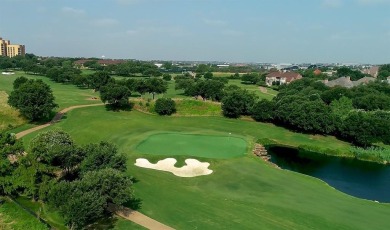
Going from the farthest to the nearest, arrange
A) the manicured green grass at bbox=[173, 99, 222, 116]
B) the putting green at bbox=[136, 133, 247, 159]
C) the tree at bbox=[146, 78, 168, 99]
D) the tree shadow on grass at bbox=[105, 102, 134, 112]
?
the tree at bbox=[146, 78, 168, 99]
the manicured green grass at bbox=[173, 99, 222, 116]
the tree shadow on grass at bbox=[105, 102, 134, 112]
the putting green at bbox=[136, 133, 247, 159]

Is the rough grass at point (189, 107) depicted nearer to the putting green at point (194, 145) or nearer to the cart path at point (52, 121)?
the cart path at point (52, 121)

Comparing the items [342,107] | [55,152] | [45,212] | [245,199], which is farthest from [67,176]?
[342,107]

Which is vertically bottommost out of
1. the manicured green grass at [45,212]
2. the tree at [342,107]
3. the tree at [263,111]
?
the manicured green grass at [45,212]

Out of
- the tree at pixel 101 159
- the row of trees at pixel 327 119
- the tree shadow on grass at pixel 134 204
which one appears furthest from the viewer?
the row of trees at pixel 327 119

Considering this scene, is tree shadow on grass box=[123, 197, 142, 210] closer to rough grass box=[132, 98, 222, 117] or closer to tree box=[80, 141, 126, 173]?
tree box=[80, 141, 126, 173]

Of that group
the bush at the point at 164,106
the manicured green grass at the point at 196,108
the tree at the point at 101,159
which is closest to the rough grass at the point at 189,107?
the manicured green grass at the point at 196,108

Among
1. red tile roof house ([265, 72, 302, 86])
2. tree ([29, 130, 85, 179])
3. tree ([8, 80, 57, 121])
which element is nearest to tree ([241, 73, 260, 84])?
red tile roof house ([265, 72, 302, 86])
